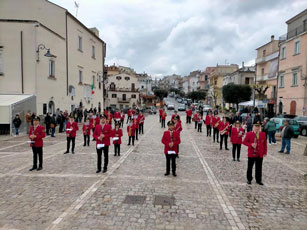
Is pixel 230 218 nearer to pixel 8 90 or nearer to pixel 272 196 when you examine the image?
pixel 272 196

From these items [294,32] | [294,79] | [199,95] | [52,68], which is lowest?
[52,68]

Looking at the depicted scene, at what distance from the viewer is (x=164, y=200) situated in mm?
5902

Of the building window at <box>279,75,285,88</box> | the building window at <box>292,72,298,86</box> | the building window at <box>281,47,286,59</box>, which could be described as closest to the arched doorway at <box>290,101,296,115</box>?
the building window at <box>292,72,298,86</box>

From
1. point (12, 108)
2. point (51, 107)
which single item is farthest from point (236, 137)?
point (51, 107)

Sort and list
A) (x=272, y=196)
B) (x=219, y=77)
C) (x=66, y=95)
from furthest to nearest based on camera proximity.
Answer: (x=219, y=77) → (x=66, y=95) → (x=272, y=196)

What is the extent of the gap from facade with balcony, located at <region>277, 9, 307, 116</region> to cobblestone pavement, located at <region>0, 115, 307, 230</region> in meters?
20.4

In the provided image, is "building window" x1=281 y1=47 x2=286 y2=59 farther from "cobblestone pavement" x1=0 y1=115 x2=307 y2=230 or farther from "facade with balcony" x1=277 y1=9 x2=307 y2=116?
"cobblestone pavement" x1=0 y1=115 x2=307 y2=230

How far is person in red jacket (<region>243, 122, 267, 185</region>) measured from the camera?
23.6 ft

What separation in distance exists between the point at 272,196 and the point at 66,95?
22.3 meters

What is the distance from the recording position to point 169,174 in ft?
26.1

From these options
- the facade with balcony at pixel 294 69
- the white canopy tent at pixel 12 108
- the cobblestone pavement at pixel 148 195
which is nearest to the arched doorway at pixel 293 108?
the facade with balcony at pixel 294 69

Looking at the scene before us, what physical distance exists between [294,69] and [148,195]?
28.8 m

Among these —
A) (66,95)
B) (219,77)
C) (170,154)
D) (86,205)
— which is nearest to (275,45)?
(219,77)

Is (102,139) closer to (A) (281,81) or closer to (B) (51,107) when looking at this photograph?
(B) (51,107)
